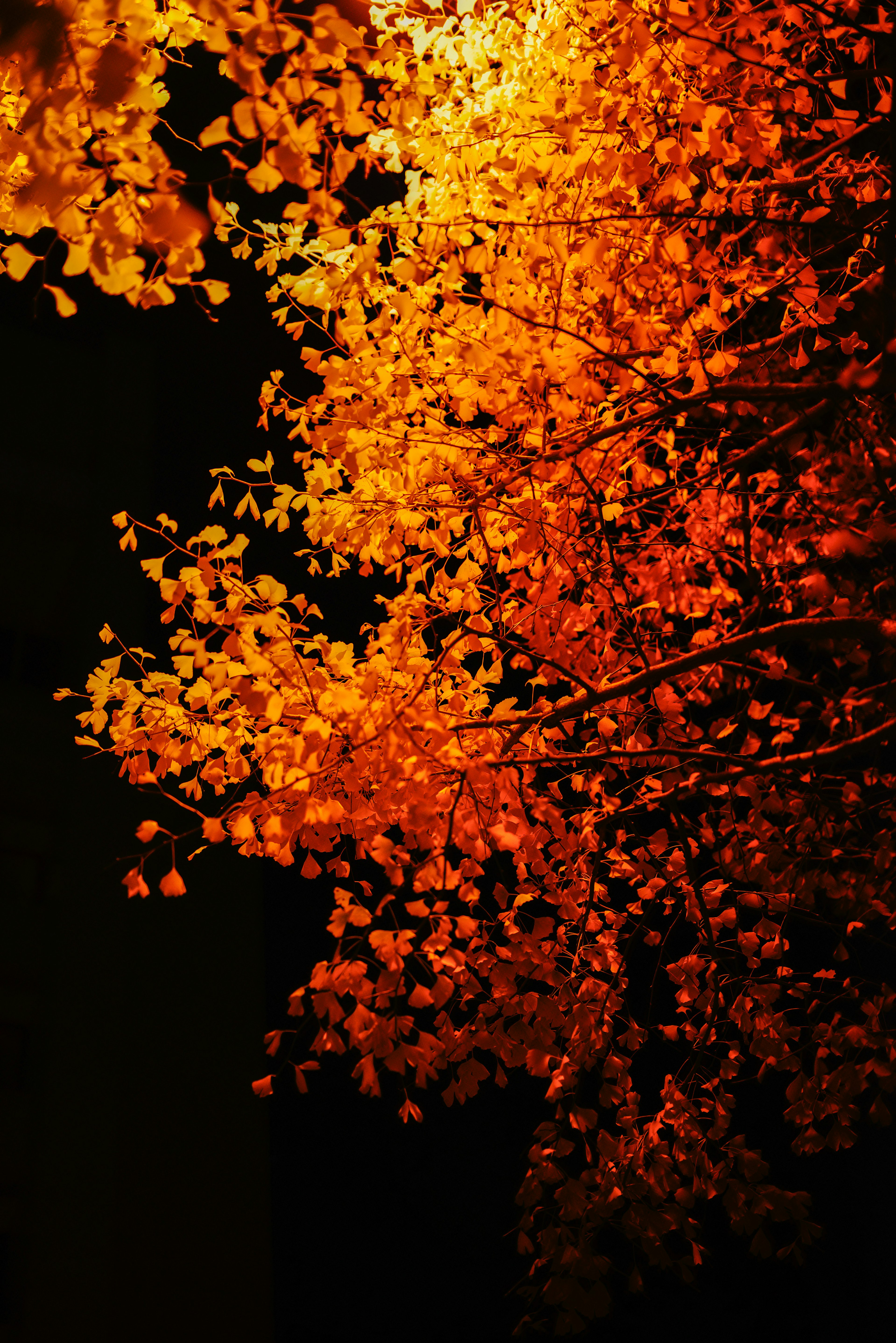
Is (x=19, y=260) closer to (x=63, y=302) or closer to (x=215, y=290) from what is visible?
(x=63, y=302)

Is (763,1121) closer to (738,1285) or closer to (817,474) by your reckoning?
(738,1285)

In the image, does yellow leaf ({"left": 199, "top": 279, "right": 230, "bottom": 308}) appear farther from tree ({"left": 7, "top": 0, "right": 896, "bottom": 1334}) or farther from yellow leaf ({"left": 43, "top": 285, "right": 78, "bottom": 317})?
yellow leaf ({"left": 43, "top": 285, "right": 78, "bottom": 317})

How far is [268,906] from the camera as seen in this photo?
598 cm

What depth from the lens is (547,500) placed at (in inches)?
149

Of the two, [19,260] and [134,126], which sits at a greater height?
[134,126]

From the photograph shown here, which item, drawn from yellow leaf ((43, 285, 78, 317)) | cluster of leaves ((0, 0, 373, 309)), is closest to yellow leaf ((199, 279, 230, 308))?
cluster of leaves ((0, 0, 373, 309))

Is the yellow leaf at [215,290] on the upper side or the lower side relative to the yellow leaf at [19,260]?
lower

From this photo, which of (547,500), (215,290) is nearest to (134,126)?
(215,290)

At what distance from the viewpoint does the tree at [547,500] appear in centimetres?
268

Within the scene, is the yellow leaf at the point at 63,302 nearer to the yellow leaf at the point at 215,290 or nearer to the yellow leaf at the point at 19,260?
the yellow leaf at the point at 19,260

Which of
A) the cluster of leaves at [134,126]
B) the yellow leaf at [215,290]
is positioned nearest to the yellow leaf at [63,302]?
the cluster of leaves at [134,126]

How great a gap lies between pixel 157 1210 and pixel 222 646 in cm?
331

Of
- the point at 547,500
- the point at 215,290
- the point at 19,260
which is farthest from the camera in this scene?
the point at 547,500

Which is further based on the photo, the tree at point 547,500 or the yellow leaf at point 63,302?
the tree at point 547,500
